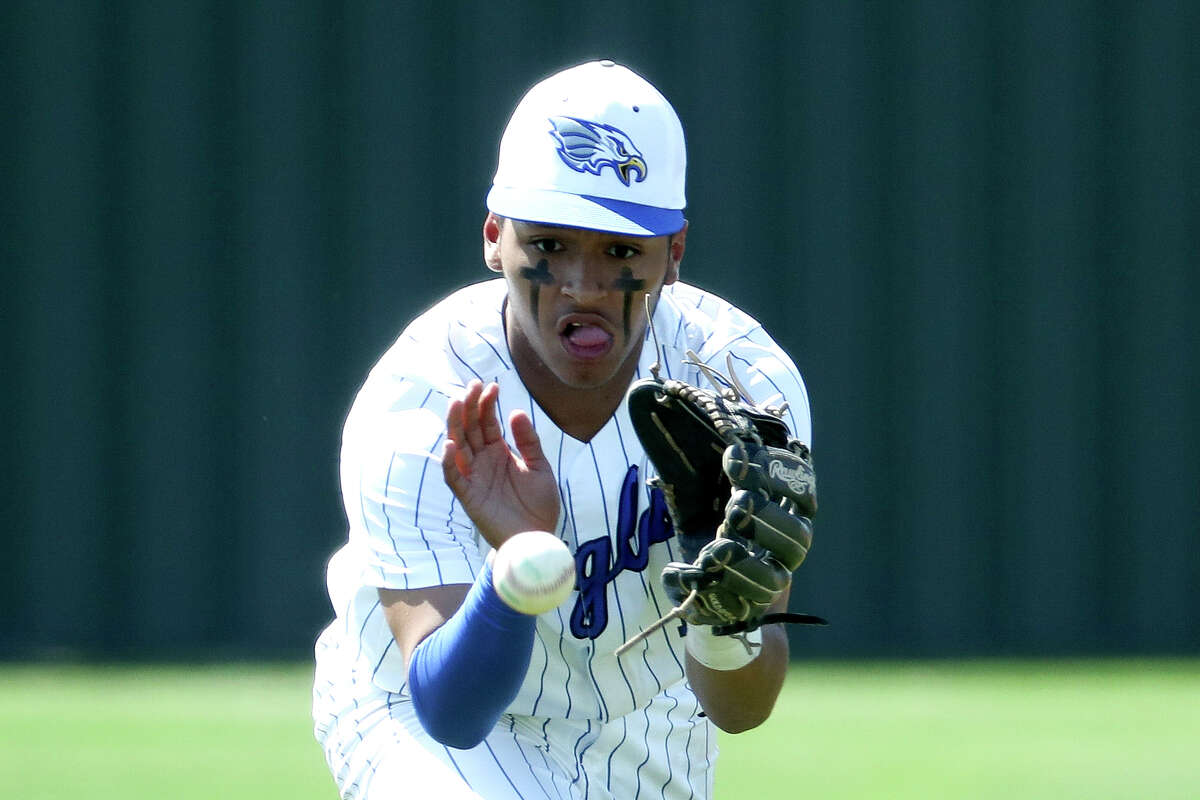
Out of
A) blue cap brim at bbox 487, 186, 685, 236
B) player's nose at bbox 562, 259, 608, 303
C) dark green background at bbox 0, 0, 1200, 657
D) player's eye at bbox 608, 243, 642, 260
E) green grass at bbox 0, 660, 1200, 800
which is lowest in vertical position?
green grass at bbox 0, 660, 1200, 800

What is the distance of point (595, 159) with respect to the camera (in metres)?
3.08

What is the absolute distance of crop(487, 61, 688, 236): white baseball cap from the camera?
10.0 ft

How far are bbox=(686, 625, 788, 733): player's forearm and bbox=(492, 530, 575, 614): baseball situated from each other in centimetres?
56

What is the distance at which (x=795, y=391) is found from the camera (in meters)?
3.35

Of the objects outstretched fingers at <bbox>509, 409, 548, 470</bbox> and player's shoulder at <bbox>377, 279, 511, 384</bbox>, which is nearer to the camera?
outstretched fingers at <bbox>509, 409, 548, 470</bbox>

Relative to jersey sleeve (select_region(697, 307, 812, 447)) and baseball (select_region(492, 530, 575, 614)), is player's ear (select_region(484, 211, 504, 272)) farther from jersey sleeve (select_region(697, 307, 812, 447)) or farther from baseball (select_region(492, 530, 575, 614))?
baseball (select_region(492, 530, 575, 614))

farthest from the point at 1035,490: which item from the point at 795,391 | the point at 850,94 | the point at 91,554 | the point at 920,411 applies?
the point at 795,391

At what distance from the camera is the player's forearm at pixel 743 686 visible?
3.10 meters

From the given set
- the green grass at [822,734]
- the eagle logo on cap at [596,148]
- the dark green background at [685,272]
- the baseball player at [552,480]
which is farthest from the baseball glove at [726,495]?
the dark green background at [685,272]

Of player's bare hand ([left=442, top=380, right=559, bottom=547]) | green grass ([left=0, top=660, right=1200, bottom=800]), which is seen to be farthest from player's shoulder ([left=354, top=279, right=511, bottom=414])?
green grass ([left=0, top=660, right=1200, bottom=800])

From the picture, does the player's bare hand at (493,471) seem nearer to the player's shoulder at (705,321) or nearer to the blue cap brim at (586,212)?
the blue cap brim at (586,212)

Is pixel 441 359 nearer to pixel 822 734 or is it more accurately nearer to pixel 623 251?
pixel 623 251

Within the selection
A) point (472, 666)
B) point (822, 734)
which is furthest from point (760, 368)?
point (822, 734)

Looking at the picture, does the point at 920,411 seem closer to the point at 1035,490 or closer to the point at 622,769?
the point at 1035,490
